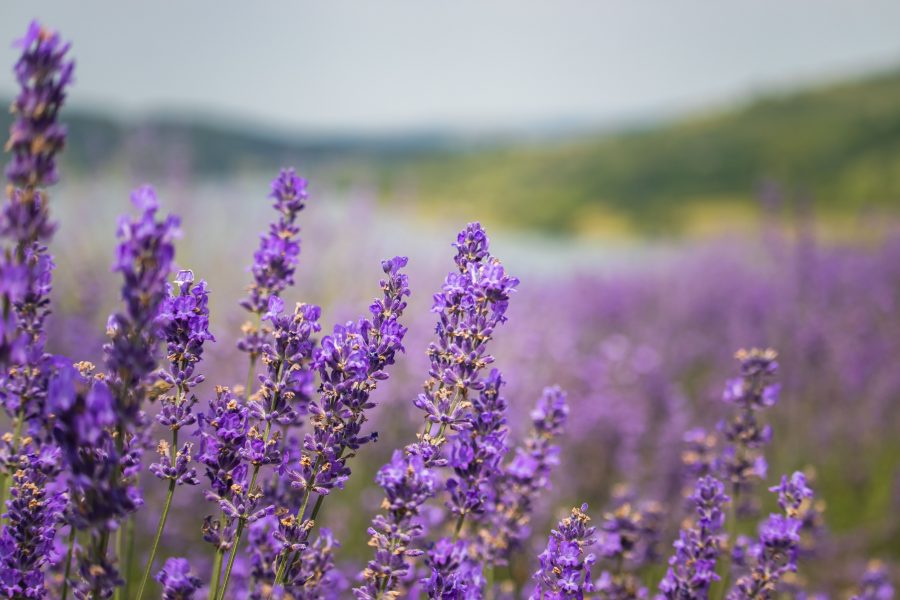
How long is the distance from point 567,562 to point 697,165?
3643cm

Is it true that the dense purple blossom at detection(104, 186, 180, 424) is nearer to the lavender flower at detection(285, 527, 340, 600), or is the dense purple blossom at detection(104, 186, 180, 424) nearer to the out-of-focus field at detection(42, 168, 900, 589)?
the lavender flower at detection(285, 527, 340, 600)

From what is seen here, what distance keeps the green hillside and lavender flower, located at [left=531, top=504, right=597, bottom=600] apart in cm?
2785

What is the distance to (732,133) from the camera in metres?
37.0

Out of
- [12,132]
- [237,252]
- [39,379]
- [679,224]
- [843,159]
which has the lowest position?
[39,379]

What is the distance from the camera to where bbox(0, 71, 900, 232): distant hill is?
28.4 metres

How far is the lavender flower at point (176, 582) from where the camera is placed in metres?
1.37

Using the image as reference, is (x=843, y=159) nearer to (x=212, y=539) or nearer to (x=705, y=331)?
(x=705, y=331)

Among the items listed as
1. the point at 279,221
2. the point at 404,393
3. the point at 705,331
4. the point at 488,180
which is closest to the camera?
the point at 279,221

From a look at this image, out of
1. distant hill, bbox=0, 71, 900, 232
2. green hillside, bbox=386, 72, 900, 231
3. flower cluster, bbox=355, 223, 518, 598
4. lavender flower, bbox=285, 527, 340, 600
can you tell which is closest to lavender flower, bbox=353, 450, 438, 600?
flower cluster, bbox=355, 223, 518, 598

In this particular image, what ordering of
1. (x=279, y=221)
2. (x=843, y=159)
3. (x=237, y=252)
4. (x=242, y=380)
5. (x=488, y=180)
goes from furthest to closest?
(x=488, y=180) → (x=843, y=159) → (x=237, y=252) → (x=242, y=380) → (x=279, y=221)

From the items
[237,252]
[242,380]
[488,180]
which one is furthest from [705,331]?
[488,180]

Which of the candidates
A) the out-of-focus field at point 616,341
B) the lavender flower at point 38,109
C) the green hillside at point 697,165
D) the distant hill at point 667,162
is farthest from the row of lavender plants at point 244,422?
the green hillside at point 697,165

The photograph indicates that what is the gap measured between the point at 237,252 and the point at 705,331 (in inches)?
Result: 243

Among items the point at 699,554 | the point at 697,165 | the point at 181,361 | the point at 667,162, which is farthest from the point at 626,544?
the point at 667,162
